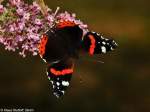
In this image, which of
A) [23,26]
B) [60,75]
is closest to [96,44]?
[60,75]

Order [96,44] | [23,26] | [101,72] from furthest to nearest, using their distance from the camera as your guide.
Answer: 1. [101,72]
2. [96,44]
3. [23,26]

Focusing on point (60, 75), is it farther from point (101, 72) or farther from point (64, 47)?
point (101, 72)

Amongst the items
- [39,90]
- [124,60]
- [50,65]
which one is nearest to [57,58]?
[50,65]

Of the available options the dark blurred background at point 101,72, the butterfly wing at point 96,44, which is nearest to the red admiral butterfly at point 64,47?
the butterfly wing at point 96,44

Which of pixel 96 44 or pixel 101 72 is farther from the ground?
pixel 96 44

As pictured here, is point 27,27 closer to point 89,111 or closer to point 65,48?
point 65,48

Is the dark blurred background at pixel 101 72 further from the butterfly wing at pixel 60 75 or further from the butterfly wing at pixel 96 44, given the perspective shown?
the butterfly wing at pixel 60 75
